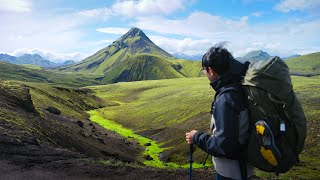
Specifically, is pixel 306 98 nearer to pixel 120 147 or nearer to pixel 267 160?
pixel 120 147

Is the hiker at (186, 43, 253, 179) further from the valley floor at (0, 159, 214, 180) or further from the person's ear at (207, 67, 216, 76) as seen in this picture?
the valley floor at (0, 159, 214, 180)

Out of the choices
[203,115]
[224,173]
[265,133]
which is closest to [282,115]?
[265,133]

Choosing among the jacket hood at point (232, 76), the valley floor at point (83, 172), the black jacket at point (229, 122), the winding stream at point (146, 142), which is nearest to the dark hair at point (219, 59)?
the jacket hood at point (232, 76)

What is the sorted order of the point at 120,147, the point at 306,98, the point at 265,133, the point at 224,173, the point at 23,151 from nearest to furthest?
the point at 265,133, the point at 224,173, the point at 23,151, the point at 120,147, the point at 306,98

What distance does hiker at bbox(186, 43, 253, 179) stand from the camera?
7.62 metres

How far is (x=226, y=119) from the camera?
24.9ft

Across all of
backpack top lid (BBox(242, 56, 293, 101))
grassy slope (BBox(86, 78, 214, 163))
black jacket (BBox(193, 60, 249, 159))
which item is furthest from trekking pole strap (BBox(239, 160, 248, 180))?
grassy slope (BBox(86, 78, 214, 163))

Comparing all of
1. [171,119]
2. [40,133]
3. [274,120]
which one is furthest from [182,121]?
[274,120]

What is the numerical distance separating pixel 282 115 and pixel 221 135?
143cm

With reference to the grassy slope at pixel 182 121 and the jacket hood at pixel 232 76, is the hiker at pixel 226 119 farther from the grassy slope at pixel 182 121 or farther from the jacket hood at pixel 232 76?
the grassy slope at pixel 182 121

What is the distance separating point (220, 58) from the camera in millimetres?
8258

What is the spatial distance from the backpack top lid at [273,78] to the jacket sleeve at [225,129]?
2.48ft

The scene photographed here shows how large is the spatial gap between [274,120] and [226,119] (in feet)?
3.47

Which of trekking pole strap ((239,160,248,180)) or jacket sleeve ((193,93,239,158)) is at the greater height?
jacket sleeve ((193,93,239,158))
